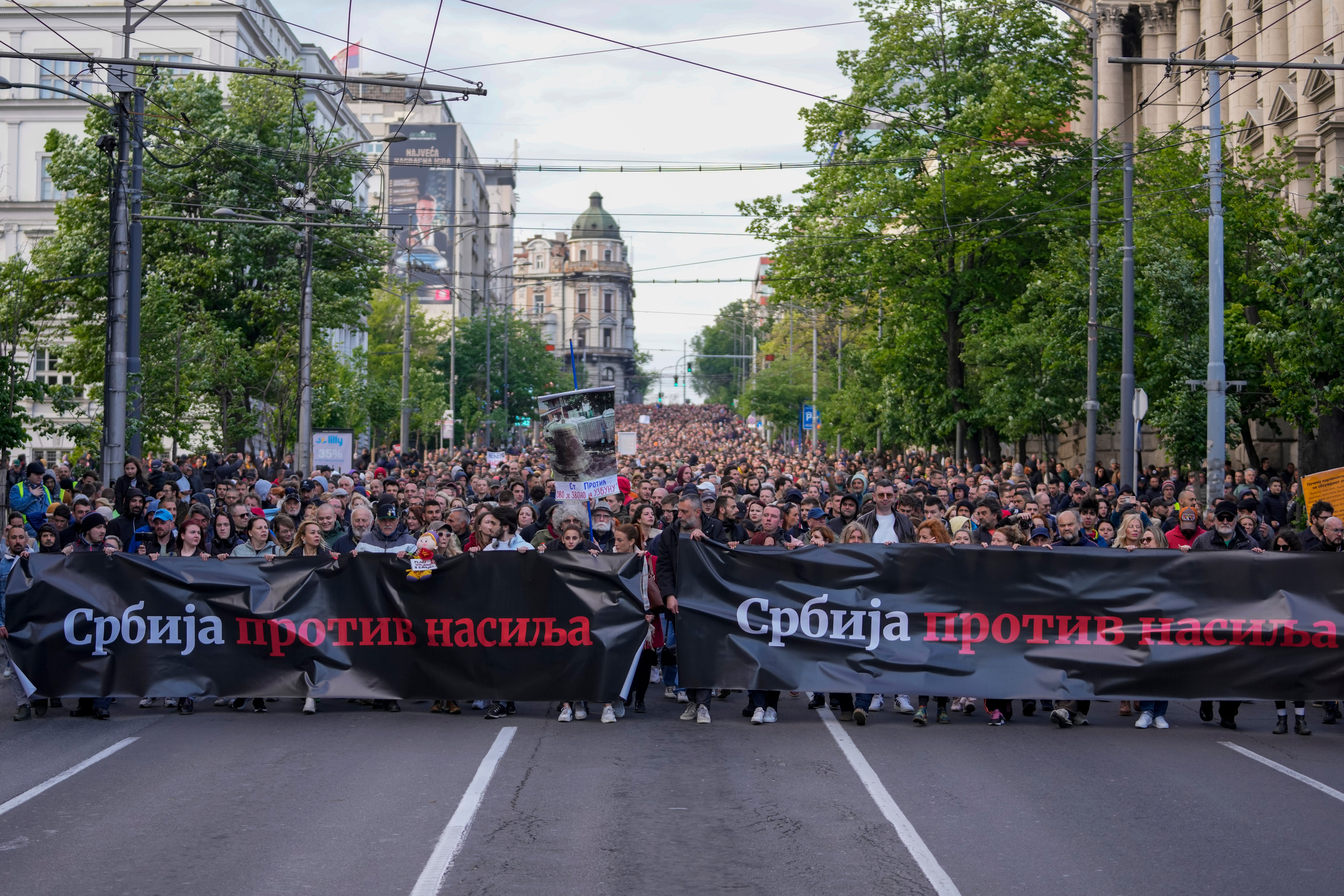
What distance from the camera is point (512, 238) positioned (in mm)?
159750

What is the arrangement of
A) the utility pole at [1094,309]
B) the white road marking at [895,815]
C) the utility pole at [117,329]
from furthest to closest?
the utility pole at [1094,309]
the utility pole at [117,329]
the white road marking at [895,815]

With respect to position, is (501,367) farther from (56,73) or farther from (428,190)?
(56,73)

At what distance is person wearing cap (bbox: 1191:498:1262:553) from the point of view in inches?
495

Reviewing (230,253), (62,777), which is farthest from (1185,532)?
(230,253)

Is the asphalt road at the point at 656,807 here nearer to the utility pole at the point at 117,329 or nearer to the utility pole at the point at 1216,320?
the utility pole at the point at 117,329

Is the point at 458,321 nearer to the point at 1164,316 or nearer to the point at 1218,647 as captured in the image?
the point at 1164,316

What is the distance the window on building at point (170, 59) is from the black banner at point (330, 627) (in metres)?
6.68

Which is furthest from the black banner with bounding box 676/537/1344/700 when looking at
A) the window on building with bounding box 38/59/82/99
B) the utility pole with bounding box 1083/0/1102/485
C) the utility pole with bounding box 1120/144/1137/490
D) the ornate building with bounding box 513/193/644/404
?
the ornate building with bounding box 513/193/644/404

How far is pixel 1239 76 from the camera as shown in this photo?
40.0 meters

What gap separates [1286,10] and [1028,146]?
259 inches

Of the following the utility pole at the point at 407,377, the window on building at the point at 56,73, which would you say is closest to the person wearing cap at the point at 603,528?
the utility pole at the point at 407,377

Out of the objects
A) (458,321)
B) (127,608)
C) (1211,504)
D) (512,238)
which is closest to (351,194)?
(1211,504)

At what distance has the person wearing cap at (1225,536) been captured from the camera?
12.6 metres

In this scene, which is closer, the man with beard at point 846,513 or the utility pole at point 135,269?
the man with beard at point 846,513
